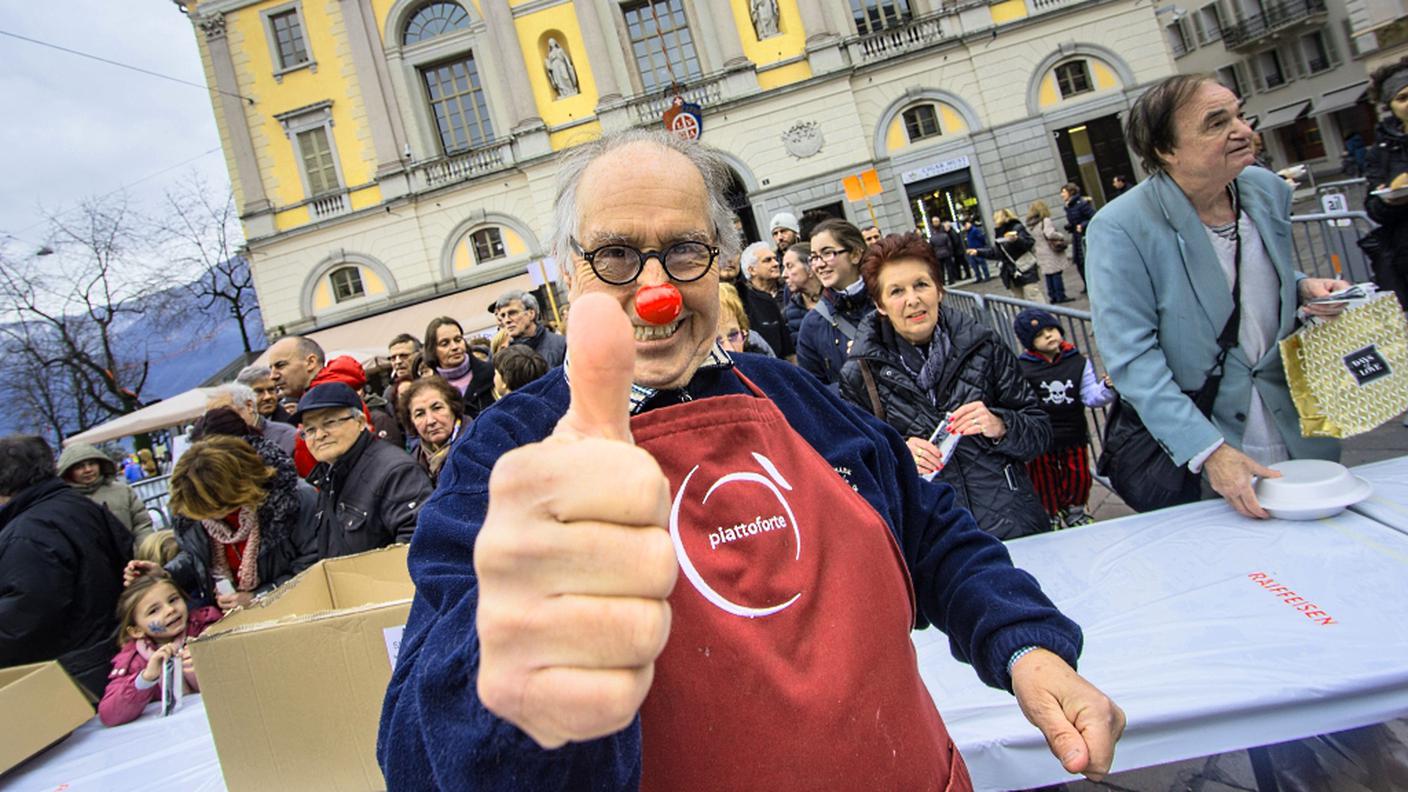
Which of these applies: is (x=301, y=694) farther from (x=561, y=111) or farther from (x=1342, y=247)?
(x=561, y=111)

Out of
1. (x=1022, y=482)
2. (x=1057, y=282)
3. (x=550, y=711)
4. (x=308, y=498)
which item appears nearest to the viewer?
(x=550, y=711)

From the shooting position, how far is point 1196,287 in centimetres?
240

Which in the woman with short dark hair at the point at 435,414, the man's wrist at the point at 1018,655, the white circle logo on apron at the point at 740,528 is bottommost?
the man's wrist at the point at 1018,655

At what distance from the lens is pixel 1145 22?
21.4 m

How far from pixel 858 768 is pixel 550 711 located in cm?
65

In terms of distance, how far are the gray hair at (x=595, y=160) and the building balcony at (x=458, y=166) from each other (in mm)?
22665

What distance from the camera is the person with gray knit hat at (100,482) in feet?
16.6

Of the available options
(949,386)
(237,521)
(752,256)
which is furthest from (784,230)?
(237,521)

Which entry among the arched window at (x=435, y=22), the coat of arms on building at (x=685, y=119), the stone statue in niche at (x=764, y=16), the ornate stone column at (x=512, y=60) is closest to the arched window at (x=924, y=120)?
the stone statue in niche at (x=764, y=16)

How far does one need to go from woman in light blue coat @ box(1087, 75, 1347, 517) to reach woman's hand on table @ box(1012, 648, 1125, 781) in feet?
4.66

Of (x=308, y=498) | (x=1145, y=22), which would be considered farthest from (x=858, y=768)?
(x=1145, y=22)

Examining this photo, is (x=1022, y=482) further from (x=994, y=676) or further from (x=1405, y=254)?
(x=1405, y=254)

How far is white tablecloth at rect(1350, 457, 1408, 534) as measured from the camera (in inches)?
78.2

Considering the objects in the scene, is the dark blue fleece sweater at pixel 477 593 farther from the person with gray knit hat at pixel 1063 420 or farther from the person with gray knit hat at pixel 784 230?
the person with gray knit hat at pixel 784 230
